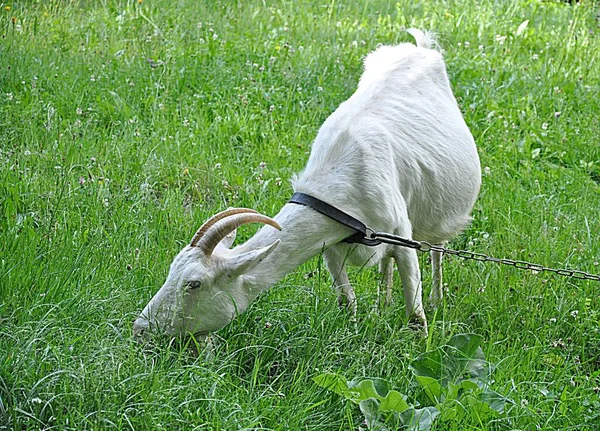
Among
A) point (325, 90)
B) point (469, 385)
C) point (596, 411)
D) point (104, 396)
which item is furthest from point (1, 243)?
point (325, 90)

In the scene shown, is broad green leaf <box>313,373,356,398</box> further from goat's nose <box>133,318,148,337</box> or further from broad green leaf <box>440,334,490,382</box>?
goat's nose <box>133,318,148,337</box>

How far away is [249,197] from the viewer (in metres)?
6.46

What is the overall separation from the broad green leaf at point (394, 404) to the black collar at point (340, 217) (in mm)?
919

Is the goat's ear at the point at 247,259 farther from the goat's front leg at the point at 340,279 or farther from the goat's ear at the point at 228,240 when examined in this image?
the goat's front leg at the point at 340,279

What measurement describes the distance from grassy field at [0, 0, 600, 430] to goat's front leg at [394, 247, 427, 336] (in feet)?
0.39

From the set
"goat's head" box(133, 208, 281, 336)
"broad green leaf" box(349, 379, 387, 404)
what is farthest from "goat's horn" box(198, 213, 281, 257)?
"broad green leaf" box(349, 379, 387, 404)

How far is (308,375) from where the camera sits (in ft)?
14.1

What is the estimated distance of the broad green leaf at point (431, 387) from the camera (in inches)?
162

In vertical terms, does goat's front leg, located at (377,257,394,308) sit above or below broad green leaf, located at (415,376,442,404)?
below

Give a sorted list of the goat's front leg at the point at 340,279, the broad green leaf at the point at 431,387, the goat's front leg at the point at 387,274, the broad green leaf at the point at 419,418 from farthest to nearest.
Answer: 1. the goat's front leg at the point at 387,274
2. the goat's front leg at the point at 340,279
3. the broad green leaf at the point at 431,387
4. the broad green leaf at the point at 419,418

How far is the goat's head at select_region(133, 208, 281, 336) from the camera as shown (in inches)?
167

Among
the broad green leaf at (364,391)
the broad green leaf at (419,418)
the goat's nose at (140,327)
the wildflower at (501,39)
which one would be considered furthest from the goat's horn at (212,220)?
the wildflower at (501,39)

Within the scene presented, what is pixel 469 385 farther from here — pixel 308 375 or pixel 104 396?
pixel 104 396

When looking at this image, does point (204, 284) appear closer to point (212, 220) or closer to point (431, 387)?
point (212, 220)
